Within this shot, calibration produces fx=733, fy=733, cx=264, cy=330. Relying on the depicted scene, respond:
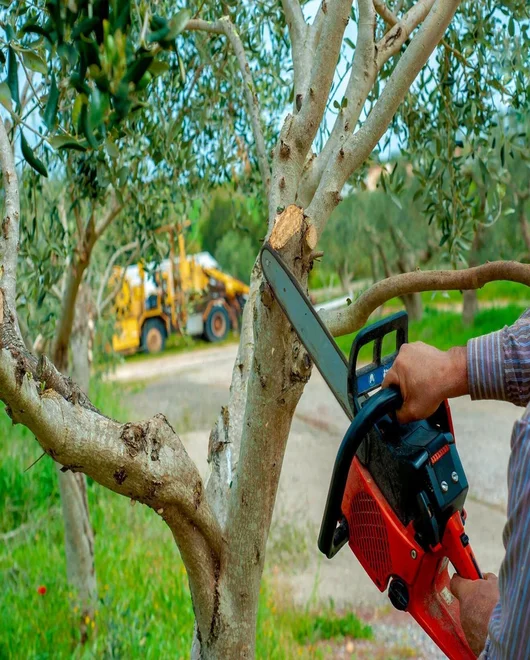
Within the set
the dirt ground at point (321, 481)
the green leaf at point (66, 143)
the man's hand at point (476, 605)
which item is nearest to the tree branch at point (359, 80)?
the green leaf at point (66, 143)

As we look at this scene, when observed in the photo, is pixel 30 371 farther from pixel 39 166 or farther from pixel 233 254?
pixel 233 254

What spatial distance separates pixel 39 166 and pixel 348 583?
4.58m

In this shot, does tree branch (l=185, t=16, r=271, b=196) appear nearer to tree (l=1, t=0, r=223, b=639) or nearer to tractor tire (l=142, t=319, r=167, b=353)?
tree (l=1, t=0, r=223, b=639)

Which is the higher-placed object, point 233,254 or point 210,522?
point 233,254

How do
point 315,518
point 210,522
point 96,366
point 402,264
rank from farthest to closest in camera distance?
point 402,264
point 96,366
point 315,518
point 210,522

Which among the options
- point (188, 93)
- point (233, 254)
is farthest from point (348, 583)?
point (233, 254)

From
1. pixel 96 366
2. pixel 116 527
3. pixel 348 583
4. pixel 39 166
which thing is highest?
pixel 39 166

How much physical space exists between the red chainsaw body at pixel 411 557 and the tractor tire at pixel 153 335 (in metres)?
15.4

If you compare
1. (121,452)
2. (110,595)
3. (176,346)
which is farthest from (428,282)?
(176,346)

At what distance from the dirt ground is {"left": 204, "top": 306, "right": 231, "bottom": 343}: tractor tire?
408cm

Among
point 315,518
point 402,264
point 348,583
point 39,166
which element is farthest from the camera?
point 402,264

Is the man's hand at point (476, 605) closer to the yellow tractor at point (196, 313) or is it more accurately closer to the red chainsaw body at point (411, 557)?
the red chainsaw body at point (411, 557)

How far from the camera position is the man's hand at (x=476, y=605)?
1436mm

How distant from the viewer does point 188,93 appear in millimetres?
3484
